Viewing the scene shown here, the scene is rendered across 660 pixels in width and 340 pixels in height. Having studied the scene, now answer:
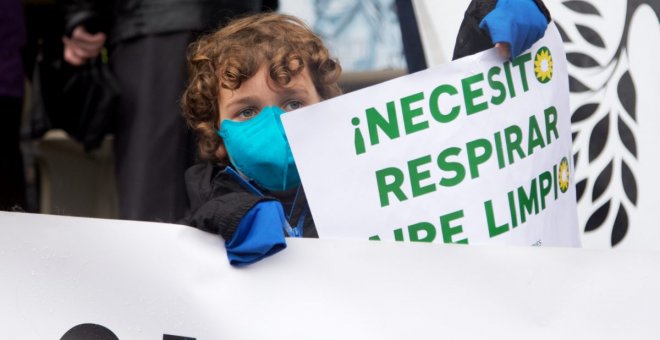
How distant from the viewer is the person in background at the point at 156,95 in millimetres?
2498

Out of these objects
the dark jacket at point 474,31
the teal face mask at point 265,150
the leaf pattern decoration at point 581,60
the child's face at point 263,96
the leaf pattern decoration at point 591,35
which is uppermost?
the dark jacket at point 474,31

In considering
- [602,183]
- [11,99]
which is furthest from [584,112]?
[11,99]

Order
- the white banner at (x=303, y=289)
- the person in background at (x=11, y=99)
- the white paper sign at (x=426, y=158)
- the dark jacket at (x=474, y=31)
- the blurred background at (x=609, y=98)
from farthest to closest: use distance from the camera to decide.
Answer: the person in background at (x=11, y=99) < the blurred background at (x=609, y=98) < the dark jacket at (x=474, y=31) < the white paper sign at (x=426, y=158) < the white banner at (x=303, y=289)

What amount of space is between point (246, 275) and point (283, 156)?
0.78 feet

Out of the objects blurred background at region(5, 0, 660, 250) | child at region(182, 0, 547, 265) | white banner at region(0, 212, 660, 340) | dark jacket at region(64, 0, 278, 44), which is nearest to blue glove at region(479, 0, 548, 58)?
child at region(182, 0, 547, 265)

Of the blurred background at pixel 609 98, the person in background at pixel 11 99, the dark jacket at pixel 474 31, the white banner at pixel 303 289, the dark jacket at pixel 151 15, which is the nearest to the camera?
the white banner at pixel 303 289

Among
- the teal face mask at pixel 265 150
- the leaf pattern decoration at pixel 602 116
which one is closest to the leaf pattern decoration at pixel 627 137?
the leaf pattern decoration at pixel 602 116

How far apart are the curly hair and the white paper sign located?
0.24m

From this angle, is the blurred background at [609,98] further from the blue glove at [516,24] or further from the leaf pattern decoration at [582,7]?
the blue glove at [516,24]

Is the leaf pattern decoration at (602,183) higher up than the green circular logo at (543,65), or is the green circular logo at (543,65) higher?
the green circular logo at (543,65)

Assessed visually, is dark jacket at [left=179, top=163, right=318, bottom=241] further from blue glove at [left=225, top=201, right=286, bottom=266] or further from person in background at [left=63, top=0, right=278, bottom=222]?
person in background at [left=63, top=0, right=278, bottom=222]

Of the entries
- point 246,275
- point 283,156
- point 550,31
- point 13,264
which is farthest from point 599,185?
point 13,264

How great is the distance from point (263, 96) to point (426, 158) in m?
0.32

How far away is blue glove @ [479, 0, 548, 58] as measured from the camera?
1427 millimetres
